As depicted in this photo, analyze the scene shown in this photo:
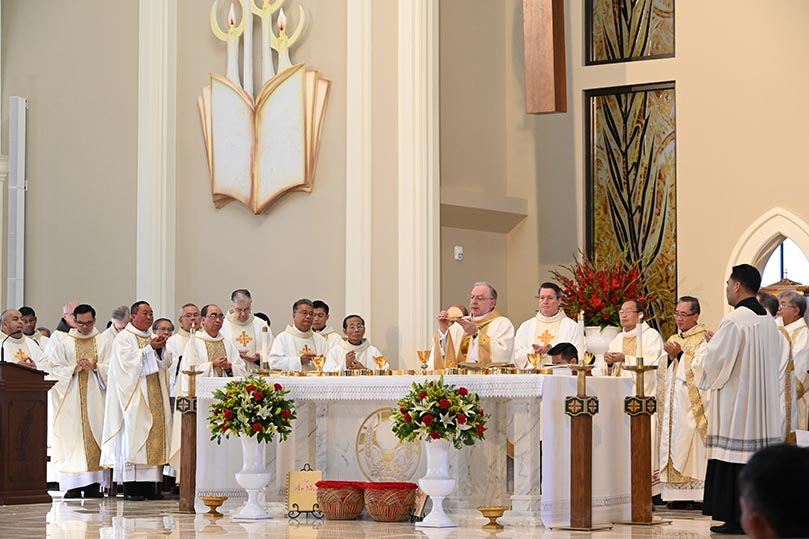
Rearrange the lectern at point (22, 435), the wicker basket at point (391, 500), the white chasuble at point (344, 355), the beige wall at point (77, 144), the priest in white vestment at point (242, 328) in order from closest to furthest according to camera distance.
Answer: the wicker basket at point (391, 500) < the lectern at point (22, 435) < the white chasuble at point (344, 355) < the priest in white vestment at point (242, 328) < the beige wall at point (77, 144)

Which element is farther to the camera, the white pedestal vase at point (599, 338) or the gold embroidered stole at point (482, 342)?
the white pedestal vase at point (599, 338)

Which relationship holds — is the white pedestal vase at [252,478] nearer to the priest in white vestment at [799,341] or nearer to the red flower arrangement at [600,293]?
the priest in white vestment at [799,341]

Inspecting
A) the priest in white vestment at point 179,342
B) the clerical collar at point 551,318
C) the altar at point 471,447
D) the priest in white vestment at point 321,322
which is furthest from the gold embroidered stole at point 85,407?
the clerical collar at point 551,318

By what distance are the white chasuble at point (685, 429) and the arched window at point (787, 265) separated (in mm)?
2736

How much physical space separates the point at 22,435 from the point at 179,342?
1.82m

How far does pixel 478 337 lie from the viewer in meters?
9.40

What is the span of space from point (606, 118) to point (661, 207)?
1.21 m

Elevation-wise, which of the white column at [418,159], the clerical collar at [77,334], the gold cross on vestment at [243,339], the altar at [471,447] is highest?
the white column at [418,159]

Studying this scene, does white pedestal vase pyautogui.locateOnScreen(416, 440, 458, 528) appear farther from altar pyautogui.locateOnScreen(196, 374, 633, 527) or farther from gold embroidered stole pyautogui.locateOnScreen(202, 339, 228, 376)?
gold embroidered stole pyautogui.locateOnScreen(202, 339, 228, 376)

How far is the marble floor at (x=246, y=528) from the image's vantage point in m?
7.95

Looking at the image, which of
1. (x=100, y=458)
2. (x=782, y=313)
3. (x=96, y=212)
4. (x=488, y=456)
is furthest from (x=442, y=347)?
(x=96, y=212)

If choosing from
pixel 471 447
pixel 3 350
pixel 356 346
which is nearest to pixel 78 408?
pixel 3 350

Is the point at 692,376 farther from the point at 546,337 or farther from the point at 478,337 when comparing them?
the point at 478,337

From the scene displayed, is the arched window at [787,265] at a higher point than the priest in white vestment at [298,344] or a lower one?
higher
